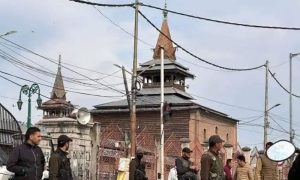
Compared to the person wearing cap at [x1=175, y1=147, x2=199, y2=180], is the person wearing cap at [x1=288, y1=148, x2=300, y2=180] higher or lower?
the person wearing cap at [x1=288, y1=148, x2=300, y2=180]

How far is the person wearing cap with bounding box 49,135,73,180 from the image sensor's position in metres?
9.36

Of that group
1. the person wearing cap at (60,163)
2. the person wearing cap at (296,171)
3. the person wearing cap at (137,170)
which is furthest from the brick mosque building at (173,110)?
the person wearing cap at (296,171)

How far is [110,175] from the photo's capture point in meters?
23.8

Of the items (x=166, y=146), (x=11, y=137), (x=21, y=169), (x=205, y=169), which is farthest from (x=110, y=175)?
(x=21, y=169)

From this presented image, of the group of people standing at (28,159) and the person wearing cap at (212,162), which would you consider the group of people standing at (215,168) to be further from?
the group of people standing at (28,159)

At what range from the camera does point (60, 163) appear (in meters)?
9.48

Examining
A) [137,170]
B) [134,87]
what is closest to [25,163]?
[137,170]

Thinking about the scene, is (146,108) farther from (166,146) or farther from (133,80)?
(133,80)

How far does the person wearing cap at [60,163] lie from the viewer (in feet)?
30.7

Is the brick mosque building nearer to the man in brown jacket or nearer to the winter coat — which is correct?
the man in brown jacket

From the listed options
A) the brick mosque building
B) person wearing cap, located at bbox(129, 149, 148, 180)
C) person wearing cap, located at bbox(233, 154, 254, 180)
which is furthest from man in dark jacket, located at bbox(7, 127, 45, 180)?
the brick mosque building

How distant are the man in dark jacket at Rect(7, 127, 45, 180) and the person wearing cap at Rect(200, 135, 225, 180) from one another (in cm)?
283

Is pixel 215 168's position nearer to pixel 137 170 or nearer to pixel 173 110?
pixel 137 170

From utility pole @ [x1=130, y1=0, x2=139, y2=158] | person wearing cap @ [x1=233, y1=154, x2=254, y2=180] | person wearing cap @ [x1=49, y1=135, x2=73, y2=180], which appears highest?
utility pole @ [x1=130, y1=0, x2=139, y2=158]
